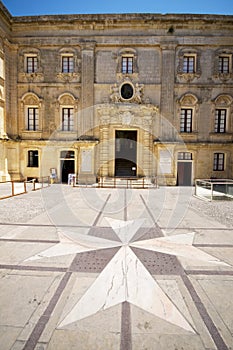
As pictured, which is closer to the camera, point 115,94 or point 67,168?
point 115,94

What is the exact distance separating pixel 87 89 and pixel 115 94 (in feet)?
8.67

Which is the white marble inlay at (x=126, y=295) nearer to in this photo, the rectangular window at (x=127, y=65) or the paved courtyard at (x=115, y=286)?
the paved courtyard at (x=115, y=286)

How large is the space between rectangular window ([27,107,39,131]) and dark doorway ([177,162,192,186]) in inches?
559

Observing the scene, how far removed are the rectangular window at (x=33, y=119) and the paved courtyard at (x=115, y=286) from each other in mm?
15369

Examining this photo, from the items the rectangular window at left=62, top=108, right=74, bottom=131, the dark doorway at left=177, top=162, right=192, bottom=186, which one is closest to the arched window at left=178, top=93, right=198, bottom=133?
the dark doorway at left=177, top=162, right=192, bottom=186

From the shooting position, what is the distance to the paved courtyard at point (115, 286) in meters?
2.42

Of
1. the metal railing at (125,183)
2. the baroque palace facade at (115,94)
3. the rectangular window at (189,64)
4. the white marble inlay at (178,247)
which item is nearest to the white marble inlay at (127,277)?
the white marble inlay at (178,247)

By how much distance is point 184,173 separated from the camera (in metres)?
20.1

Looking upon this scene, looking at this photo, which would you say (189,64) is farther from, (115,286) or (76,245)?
(115,286)

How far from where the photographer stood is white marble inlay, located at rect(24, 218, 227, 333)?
2.80 meters

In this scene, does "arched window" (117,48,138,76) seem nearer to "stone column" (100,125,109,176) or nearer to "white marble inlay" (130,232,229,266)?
"stone column" (100,125,109,176)

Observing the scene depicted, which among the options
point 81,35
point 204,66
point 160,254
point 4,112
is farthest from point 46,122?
point 160,254

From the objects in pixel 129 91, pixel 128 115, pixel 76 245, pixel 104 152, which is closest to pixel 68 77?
pixel 129 91

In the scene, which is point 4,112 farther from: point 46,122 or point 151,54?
point 151,54
